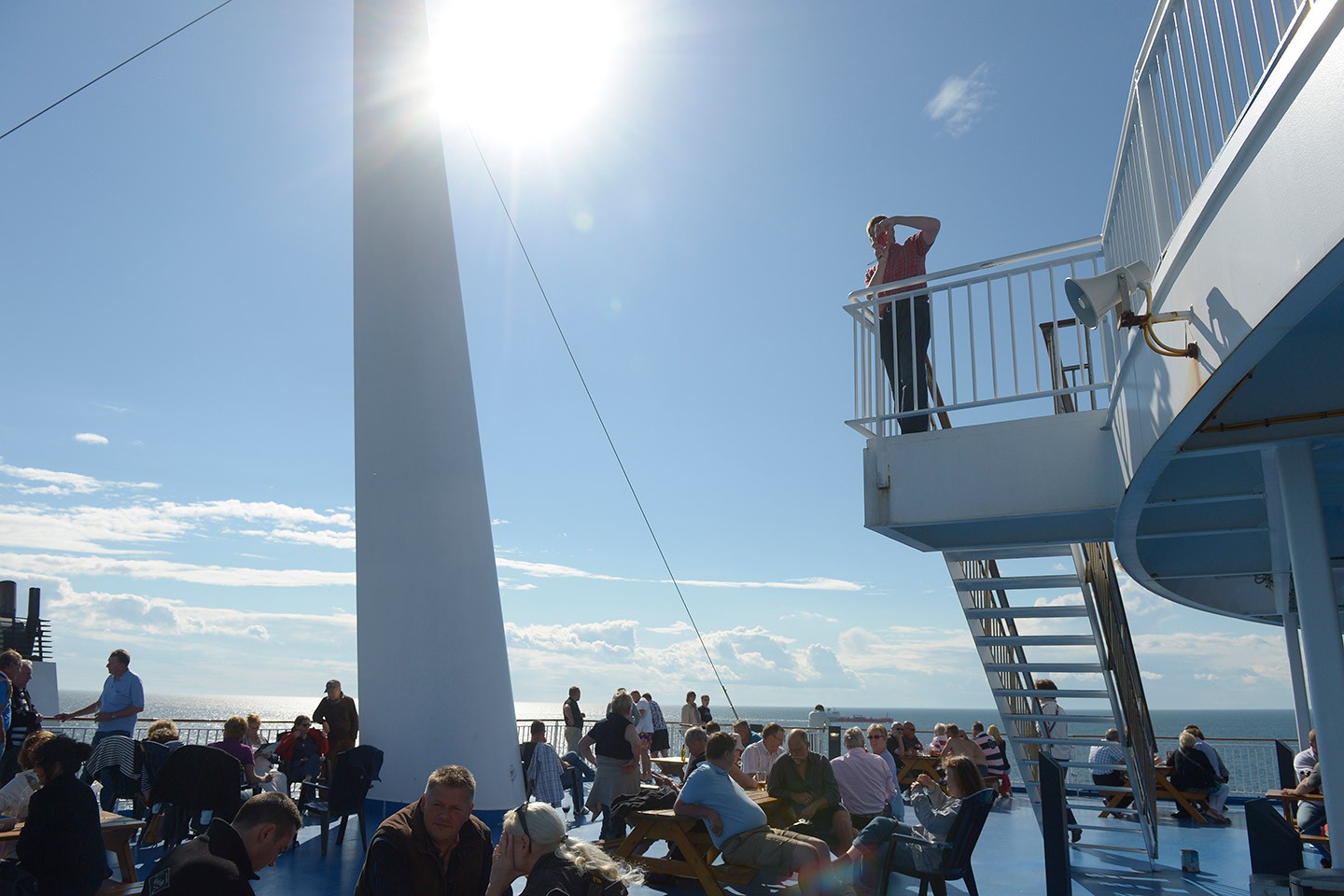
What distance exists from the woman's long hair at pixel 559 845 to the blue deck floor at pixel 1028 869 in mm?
3220

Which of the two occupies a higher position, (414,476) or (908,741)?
(414,476)

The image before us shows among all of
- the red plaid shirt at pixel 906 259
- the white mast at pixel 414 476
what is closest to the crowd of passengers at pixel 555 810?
the white mast at pixel 414 476

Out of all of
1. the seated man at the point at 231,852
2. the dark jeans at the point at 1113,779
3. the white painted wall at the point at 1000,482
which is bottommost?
the dark jeans at the point at 1113,779

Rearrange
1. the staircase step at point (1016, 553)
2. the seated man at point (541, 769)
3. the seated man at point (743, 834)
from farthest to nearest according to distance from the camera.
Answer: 1. the seated man at point (541, 769)
2. the staircase step at point (1016, 553)
3. the seated man at point (743, 834)

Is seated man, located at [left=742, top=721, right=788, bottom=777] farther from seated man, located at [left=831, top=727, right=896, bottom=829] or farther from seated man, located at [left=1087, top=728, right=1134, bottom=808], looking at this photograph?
seated man, located at [left=1087, top=728, right=1134, bottom=808]

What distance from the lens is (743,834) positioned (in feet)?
17.6

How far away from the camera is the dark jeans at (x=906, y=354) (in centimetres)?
615

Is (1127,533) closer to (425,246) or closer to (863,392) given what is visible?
(863,392)

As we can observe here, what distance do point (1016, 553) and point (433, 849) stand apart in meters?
4.89

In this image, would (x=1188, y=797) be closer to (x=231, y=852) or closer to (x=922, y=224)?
(x=922, y=224)

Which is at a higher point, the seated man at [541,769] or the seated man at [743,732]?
the seated man at [743,732]

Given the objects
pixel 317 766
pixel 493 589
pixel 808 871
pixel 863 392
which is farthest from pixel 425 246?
pixel 808 871

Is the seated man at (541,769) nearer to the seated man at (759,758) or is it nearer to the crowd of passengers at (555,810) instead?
the crowd of passengers at (555,810)

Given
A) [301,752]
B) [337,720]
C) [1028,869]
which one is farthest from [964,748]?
[301,752]
